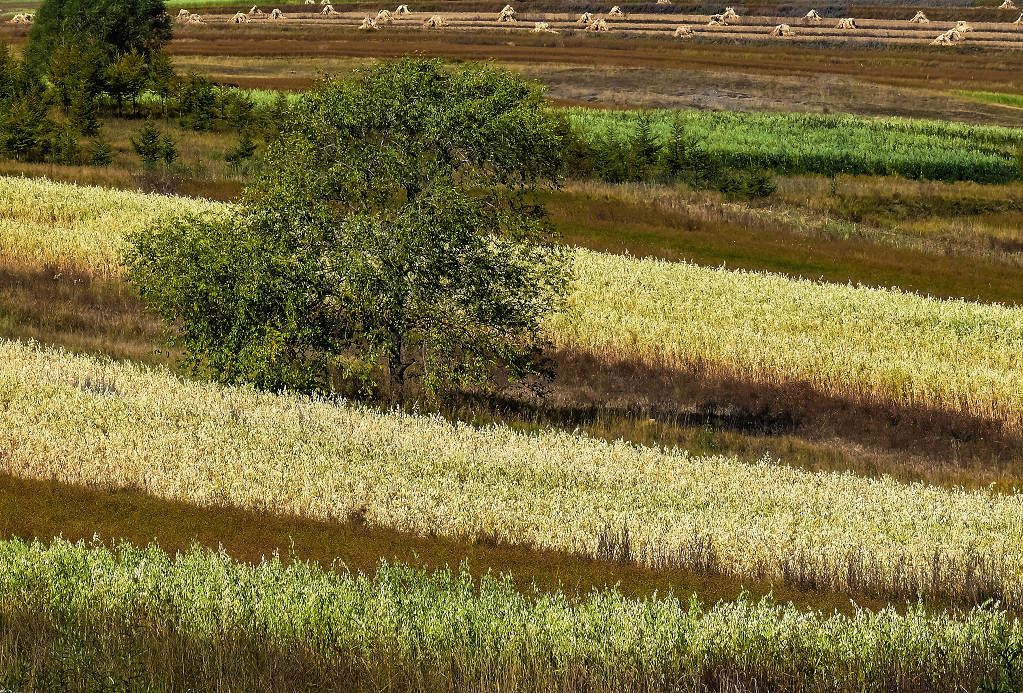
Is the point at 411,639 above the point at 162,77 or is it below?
below

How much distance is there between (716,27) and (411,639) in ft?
458

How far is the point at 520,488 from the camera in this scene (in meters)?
17.9

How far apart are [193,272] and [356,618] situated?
1644 cm

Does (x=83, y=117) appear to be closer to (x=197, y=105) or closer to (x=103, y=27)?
(x=197, y=105)

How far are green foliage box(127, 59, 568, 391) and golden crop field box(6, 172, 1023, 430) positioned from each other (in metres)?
5.66

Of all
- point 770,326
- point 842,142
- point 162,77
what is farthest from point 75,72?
point 770,326

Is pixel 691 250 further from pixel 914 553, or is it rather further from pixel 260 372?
pixel 914 553

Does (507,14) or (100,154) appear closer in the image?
(100,154)

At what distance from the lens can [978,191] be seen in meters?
66.2

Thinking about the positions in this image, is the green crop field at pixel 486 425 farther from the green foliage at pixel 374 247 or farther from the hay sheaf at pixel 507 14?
the hay sheaf at pixel 507 14

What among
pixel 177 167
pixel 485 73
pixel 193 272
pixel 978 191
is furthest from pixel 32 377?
pixel 978 191

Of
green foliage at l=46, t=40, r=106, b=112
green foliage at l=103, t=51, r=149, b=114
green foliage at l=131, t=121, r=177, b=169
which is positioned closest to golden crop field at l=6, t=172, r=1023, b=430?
green foliage at l=131, t=121, r=177, b=169

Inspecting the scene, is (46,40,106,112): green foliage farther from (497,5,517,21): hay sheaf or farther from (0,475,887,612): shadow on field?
(497,5,517,21): hay sheaf

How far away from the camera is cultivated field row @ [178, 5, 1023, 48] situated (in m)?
133
